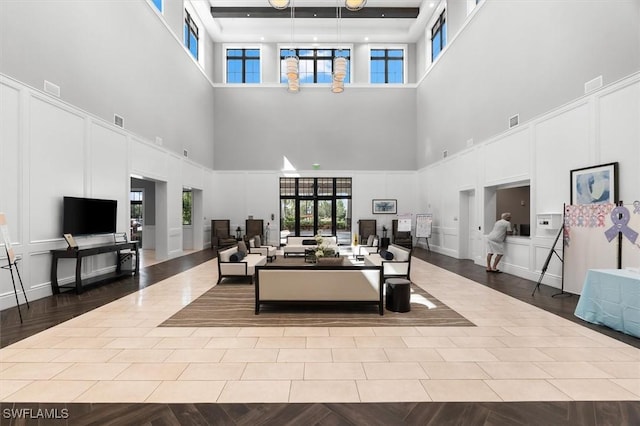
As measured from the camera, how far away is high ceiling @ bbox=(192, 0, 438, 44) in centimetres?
1206

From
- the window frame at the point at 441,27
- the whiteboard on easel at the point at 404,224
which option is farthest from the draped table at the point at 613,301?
the window frame at the point at 441,27

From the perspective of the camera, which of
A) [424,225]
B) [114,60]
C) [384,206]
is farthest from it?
[384,206]

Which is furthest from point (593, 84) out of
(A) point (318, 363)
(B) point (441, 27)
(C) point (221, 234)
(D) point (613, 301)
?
(C) point (221, 234)

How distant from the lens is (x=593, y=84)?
522cm

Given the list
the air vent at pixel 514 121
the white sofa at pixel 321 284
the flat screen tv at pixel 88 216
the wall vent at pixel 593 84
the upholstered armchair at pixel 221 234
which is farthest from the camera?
the upholstered armchair at pixel 221 234

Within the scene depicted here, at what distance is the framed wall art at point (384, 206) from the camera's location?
14.0m

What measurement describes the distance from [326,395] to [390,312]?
2.36 meters

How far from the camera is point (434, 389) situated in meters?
2.64

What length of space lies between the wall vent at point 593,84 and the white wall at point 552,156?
3.8 inches

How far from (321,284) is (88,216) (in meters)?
4.99

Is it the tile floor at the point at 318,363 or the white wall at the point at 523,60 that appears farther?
the white wall at the point at 523,60

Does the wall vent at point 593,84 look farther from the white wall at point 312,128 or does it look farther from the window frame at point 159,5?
the window frame at point 159,5

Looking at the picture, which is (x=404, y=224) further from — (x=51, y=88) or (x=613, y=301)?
(x=51, y=88)

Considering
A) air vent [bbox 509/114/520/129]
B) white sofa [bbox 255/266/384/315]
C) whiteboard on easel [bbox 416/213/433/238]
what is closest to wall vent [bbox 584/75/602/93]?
air vent [bbox 509/114/520/129]
